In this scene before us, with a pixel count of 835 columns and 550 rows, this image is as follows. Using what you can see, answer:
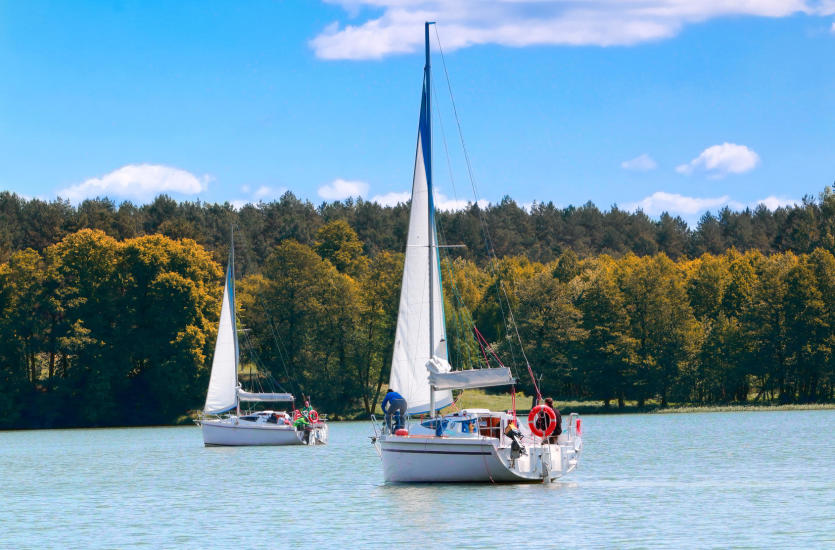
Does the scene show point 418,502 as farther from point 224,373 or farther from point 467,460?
point 224,373

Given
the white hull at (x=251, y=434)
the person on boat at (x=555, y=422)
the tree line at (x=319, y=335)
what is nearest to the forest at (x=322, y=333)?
the tree line at (x=319, y=335)

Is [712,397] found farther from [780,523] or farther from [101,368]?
[780,523]

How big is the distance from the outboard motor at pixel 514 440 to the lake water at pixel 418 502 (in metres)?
1.20

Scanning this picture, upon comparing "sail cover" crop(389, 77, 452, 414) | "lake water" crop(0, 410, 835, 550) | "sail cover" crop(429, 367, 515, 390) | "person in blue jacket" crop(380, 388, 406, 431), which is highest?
"sail cover" crop(389, 77, 452, 414)

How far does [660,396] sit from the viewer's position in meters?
118

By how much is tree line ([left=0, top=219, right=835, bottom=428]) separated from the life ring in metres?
65.4

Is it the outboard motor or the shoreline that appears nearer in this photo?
the outboard motor

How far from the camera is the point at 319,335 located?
381ft

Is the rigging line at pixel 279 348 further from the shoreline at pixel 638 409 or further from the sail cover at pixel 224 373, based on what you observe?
the sail cover at pixel 224 373

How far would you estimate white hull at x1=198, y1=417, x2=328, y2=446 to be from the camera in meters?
74.2

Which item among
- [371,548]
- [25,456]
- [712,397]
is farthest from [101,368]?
[371,548]

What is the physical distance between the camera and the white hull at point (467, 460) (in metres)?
39.2

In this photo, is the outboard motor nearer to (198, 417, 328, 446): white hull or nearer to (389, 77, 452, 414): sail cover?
(389, 77, 452, 414): sail cover

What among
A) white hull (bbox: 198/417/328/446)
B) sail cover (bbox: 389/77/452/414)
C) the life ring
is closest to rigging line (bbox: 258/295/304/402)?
white hull (bbox: 198/417/328/446)
